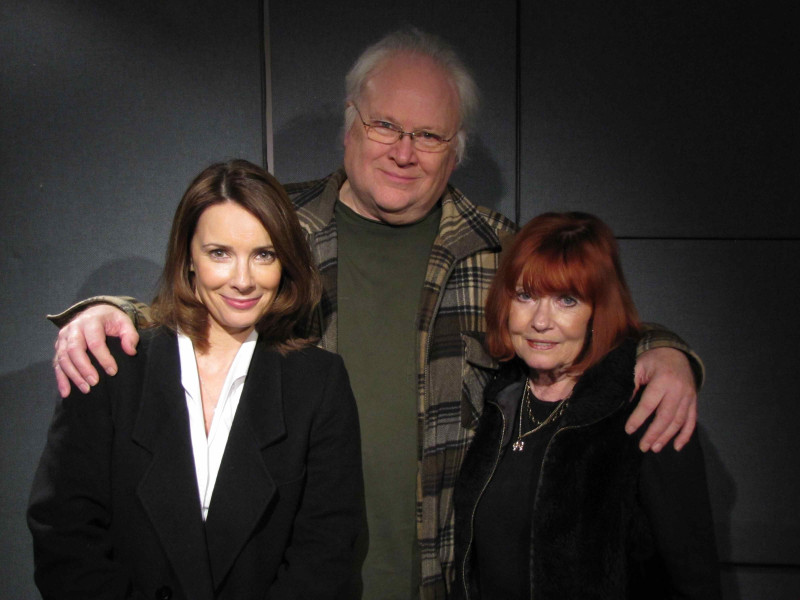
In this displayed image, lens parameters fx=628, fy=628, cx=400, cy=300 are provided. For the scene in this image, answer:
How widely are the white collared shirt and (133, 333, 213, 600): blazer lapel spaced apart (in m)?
0.03

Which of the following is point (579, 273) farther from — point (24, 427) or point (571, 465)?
point (24, 427)

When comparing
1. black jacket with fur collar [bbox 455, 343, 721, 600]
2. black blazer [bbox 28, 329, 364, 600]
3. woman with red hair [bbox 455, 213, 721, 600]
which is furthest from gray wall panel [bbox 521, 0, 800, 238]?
black blazer [bbox 28, 329, 364, 600]

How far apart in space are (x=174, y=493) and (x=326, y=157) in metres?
1.41

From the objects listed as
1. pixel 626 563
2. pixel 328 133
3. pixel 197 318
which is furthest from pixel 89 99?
pixel 626 563

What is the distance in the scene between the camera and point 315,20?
2.27 m

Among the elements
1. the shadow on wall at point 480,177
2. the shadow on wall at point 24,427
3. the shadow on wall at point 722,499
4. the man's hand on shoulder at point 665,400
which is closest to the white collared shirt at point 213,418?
the man's hand on shoulder at point 665,400

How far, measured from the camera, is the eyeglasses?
5.85 ft

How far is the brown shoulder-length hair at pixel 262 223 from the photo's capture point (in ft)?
4.44

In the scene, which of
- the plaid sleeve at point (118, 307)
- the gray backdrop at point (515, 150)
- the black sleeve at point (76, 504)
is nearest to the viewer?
the black sleeve at point (76, 504)

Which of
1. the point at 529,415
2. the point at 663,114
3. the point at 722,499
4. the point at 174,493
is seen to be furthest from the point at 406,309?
the point at 722,499

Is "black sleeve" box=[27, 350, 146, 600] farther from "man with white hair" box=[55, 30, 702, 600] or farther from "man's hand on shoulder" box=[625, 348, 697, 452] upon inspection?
"man's hand on shoulder" box=[625, 348, 697, 452]

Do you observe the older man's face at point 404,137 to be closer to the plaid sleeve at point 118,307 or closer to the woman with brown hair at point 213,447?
the woman with brown hair at point 213,447

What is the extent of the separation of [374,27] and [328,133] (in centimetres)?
41

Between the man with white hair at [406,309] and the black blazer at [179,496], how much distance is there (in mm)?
328
